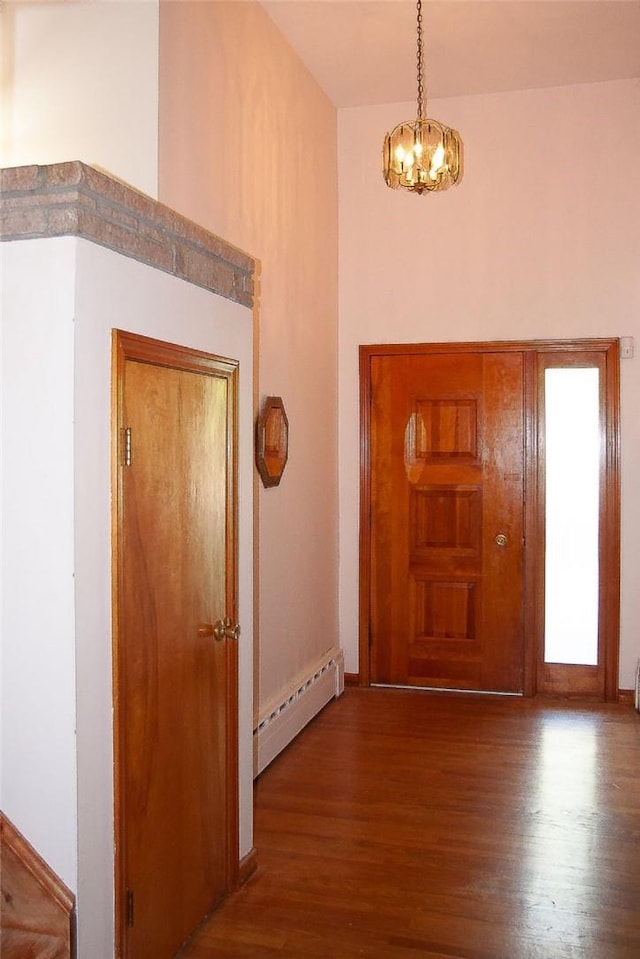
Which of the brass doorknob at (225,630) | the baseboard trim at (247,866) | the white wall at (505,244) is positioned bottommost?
the baseboard trim at (247,866)

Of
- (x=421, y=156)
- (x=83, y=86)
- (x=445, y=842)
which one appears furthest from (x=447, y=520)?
(x=83, y=86)

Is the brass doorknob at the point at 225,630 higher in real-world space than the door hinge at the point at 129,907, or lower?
higher

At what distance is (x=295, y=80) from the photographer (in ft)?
15.9

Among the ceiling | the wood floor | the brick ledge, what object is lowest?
the wood floor

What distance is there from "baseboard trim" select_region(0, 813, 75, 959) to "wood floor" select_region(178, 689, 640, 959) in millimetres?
763

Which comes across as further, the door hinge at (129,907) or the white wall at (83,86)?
the white wall at (83,86)

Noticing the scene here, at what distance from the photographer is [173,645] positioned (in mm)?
2568

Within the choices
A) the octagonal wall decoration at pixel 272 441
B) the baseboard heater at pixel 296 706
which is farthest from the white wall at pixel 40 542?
the octagonal wall decoration at pixel 272 441

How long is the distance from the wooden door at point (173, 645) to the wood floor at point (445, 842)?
292 millimetres

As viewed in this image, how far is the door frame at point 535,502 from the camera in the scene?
212 inches

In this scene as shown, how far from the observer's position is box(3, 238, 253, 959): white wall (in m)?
2.04

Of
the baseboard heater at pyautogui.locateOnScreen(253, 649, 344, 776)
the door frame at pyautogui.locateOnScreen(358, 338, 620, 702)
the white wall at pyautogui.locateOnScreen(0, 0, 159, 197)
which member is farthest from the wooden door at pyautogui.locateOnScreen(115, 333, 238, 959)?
the door frame at pyautogui.locateOnScreen(358, 338, 620, 702)

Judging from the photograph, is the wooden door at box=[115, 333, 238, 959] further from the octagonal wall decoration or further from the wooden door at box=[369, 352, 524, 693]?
the wooden door at box=[369, 352, 524, 693]

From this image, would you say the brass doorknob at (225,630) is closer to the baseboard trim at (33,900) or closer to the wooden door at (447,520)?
the baseboard trim at (33,900)
